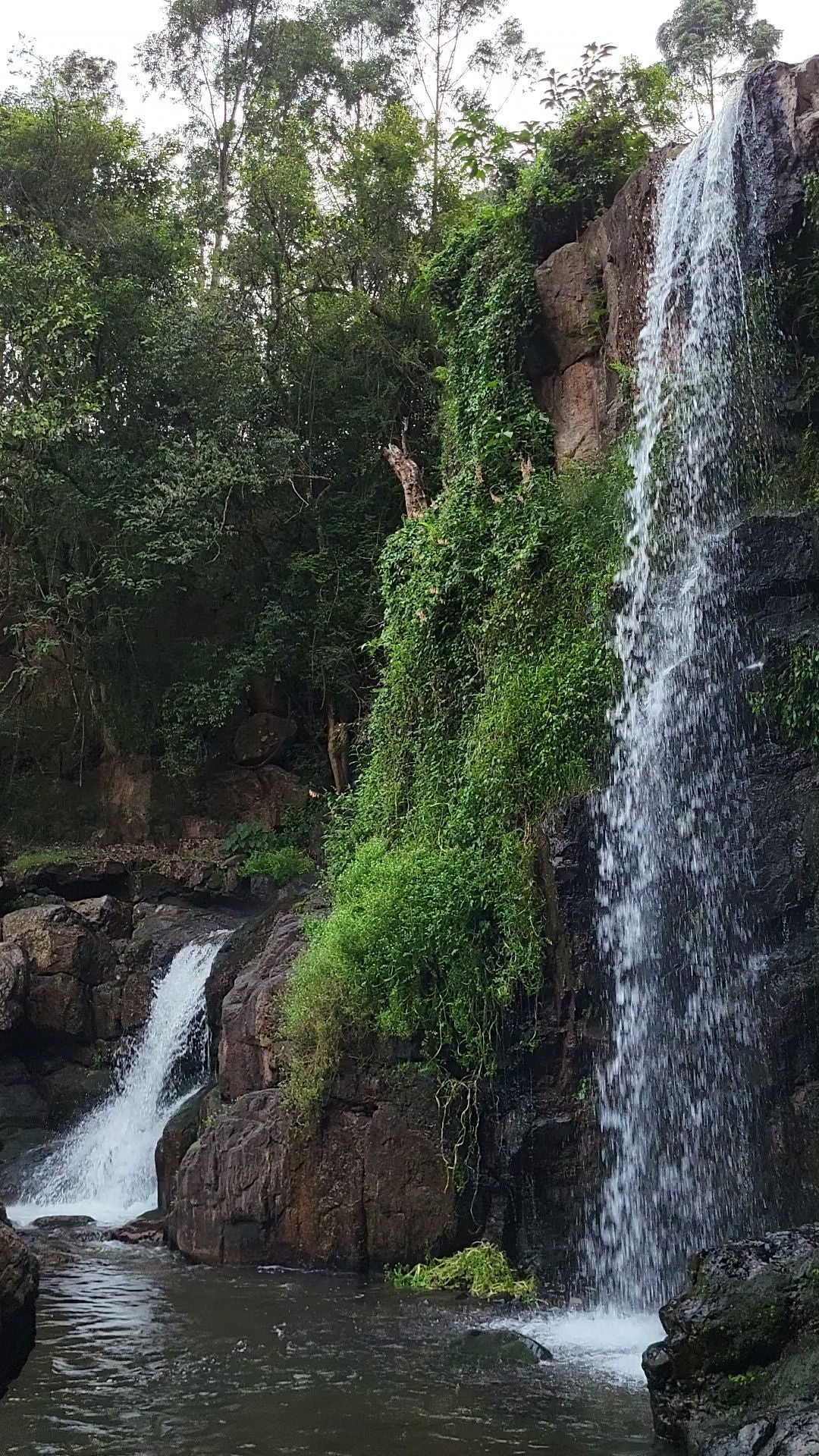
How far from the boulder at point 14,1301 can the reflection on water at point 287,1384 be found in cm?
61

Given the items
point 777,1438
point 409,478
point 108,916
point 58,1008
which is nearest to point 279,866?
point 108,916

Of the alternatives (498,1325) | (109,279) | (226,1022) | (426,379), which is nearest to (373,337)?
(426,379)

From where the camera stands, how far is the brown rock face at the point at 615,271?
443 inches

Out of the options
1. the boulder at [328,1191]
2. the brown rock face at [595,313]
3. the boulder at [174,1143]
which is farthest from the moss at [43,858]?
the brown rock face at [595,313]

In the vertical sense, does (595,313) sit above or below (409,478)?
above

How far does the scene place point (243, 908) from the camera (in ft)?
57.5

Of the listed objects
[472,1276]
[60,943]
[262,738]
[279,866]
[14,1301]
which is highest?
[262,738]

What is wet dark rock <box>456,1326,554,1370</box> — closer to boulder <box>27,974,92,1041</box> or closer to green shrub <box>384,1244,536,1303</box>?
green shrub <box>384,1244,536,1303</box>

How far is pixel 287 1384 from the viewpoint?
20.9 feet

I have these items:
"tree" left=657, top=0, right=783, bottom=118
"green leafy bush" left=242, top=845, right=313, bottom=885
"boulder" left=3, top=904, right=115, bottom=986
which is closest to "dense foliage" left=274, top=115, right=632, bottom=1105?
"green leafy bush" left=242, top=845, right=313, bottom=885

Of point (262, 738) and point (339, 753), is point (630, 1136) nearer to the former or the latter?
point (339, 753)

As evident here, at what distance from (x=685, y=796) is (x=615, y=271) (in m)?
6.43

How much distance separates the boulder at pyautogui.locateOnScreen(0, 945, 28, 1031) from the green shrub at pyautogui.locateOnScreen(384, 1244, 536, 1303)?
7.01 metres

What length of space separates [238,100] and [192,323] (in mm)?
9483
